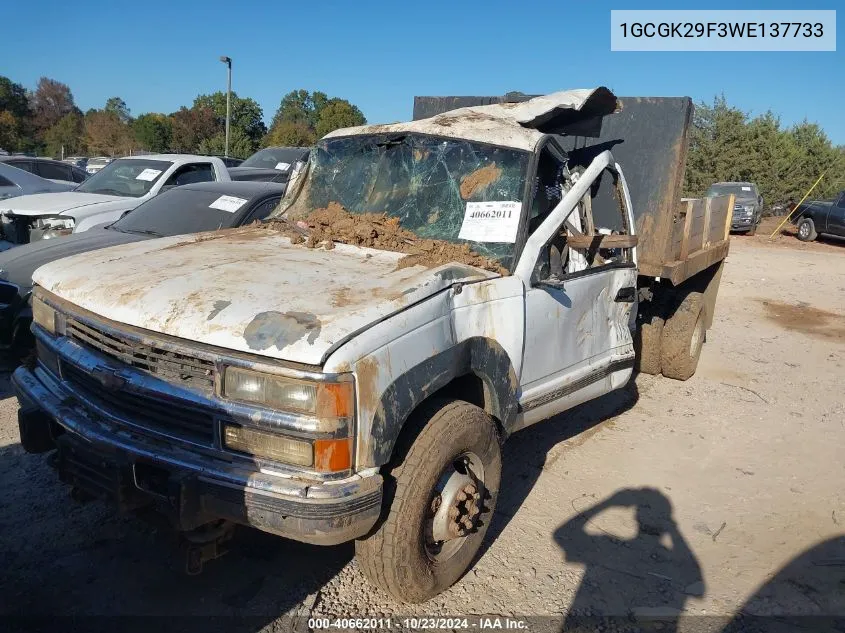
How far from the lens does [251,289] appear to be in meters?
2.80

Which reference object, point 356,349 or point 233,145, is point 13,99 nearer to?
point 233,145

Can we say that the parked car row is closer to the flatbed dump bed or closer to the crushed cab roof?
the flatbed dump bed

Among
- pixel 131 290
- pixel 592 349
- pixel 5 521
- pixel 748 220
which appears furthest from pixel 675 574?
pixel 748 220

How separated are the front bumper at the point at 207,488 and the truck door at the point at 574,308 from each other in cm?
141

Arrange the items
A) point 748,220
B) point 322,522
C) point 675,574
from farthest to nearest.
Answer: point 748,220 → point 675,574 → point 322,522

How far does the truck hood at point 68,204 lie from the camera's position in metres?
7.72

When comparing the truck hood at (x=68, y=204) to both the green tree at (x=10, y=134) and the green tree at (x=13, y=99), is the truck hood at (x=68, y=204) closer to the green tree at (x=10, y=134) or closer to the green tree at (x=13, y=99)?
the green tree at (x=10, y=134)

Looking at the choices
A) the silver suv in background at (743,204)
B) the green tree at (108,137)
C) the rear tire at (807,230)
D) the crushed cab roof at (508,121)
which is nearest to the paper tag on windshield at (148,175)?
the crushed cab roof at (508,121)

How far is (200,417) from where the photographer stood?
2564 millimetres

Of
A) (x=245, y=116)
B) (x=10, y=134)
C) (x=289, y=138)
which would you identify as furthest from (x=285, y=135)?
(x=10, y=134)

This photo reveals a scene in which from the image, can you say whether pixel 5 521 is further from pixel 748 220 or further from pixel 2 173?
pixel 748 220

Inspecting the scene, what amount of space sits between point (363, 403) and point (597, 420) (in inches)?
139

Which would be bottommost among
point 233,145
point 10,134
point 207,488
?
point 207,488

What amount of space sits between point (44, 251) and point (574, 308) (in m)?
4.59
